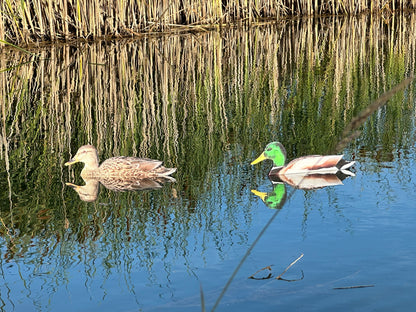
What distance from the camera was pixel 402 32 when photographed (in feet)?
54.7

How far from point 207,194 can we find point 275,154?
97 cm

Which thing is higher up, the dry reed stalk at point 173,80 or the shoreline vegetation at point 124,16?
the shoreline vegetation at point 124,16

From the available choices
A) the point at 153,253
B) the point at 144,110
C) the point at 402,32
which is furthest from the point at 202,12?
the point at 153,253

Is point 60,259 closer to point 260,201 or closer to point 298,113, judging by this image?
point 260,201

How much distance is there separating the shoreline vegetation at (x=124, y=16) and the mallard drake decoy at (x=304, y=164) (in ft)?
26.3

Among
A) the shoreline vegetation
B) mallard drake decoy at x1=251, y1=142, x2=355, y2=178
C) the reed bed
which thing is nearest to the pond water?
the reed bed

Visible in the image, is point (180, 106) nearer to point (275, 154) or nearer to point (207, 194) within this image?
point (275, 154)

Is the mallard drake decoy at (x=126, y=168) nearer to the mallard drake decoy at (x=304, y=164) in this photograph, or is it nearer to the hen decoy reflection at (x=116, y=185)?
the hen decoy reflection at (x=116, y=185)

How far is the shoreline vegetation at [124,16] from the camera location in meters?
15.1

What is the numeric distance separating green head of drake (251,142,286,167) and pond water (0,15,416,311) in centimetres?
17

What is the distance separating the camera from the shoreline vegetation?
15.1m

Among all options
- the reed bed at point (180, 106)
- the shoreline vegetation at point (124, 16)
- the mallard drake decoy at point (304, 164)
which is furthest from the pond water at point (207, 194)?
the shoreline vegetation at point (124, 16)

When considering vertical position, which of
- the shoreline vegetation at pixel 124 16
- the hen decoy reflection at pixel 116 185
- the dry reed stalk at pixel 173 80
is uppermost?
the shoreline vegetation at pixel 124 16

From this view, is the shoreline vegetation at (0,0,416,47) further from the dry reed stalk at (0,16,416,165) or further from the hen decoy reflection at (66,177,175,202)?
the hen decoy reflection at (66,177,175,202)
